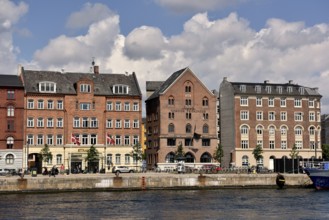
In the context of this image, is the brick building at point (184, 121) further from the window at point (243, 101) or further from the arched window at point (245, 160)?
the arched window at point (245, 160)

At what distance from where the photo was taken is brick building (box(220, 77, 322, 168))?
134 meters

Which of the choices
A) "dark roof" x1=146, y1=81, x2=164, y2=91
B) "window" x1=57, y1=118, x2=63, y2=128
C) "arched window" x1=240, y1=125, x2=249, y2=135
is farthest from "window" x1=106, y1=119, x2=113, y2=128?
"arched window" x1=240, y1=125, x2=249, y2=135

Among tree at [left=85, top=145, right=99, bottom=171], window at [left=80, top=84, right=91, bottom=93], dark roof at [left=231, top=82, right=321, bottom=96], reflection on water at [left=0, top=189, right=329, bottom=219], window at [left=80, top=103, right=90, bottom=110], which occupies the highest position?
dark roof at [left=231, top=82, right=321, bottom=96]

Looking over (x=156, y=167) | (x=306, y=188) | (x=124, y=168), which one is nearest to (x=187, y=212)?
(x=306, y=188)

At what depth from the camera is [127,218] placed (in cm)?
5831

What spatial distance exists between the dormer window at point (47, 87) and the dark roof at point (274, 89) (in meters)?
39.3

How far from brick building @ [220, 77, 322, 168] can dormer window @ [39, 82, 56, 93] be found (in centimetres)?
3884

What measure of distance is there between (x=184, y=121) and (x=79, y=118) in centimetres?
2201

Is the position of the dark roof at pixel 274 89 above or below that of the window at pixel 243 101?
above

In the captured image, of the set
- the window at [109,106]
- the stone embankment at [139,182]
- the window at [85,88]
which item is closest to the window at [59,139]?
the window at [85,88]

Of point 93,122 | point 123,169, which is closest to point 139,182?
point 123,169

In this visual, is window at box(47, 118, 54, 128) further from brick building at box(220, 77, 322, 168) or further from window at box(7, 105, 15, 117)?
brick building at box(220, 77, 322, 168)

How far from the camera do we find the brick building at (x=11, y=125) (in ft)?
381

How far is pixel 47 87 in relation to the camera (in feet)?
397
